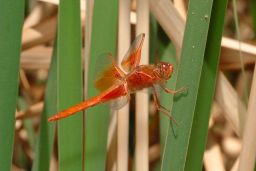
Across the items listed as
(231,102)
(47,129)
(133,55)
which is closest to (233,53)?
(231,102)

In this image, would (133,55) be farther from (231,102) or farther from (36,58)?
(36,58)

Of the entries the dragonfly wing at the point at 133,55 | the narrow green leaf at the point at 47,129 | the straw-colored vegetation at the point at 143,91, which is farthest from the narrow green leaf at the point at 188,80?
the narrow green leaf at the point at 47,129

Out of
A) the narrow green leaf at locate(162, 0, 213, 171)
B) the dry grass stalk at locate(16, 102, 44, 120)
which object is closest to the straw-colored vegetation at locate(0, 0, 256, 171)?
the narrow green leaf at locate(162, 0, 213, 171)

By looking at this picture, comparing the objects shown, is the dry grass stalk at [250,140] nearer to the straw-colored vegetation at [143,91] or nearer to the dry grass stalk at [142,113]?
the straw-colored vegetation at [143,91]

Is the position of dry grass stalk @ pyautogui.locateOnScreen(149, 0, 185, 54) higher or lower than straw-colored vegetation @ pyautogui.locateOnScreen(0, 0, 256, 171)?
higher

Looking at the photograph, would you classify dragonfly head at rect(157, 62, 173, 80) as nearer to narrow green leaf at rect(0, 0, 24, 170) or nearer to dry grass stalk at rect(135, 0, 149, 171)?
dry grass stalk at rect(135, 0, 149, 171)

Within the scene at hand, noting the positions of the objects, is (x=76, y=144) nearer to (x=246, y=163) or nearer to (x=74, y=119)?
(x=74, y=119)

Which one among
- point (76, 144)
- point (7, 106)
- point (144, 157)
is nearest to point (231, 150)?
point (144, 157)
